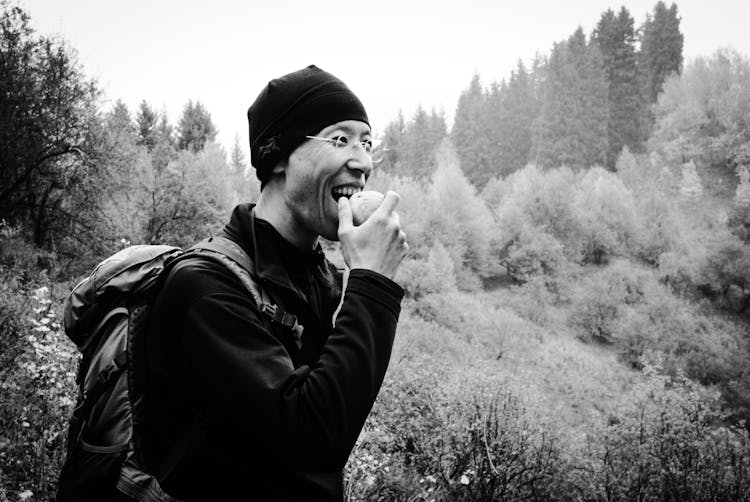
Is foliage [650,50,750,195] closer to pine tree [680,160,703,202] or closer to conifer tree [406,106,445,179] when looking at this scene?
pine tree [680,160,703,202]

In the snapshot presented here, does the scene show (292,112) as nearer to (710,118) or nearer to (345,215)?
(345,215)

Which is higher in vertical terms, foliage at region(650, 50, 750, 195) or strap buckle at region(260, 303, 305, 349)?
foliage at region(650, 50, 750, 195)

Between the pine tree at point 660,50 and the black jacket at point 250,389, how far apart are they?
59.2m

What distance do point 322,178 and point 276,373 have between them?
688mm

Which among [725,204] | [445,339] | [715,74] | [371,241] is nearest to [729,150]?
[725,204]

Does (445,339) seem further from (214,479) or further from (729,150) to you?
(729,150)

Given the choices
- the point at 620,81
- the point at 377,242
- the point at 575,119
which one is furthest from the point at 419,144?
the point at 377,242

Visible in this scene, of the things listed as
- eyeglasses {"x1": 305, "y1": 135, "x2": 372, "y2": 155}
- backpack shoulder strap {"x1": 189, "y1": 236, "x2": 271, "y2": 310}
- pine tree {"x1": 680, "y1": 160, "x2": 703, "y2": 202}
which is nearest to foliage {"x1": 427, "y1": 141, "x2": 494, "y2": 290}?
pine tree {"x1": 680, "y1": 160, "x2": 703, "y2": 202}

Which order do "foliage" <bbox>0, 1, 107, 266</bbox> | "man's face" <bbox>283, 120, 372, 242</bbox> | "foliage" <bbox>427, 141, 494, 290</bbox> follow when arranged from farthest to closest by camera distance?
1. "foliage" <bbox>427, 141, 494, 290</bbox>
2. "foliage" <bbox>0, 1, 107, 266</bbox>
3. "man's face" <bbox>283, 120, 372, 242</bbox>

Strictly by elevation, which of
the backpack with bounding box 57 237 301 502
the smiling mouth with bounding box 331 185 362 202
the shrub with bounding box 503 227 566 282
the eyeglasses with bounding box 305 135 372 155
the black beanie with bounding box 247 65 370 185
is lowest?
the shrub with bounding box 503 227 566 282

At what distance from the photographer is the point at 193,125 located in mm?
40875

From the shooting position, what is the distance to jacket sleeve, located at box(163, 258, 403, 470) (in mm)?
1028

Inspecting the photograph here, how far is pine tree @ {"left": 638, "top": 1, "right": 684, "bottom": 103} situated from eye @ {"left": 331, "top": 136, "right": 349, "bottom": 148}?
192 feet

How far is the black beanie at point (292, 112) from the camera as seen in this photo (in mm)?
1531
